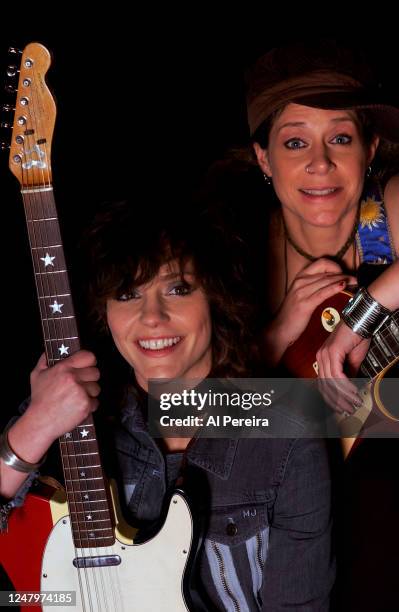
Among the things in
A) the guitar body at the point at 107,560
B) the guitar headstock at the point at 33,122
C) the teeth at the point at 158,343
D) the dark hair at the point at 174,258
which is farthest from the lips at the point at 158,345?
the guitar headstock at the point at 33,122

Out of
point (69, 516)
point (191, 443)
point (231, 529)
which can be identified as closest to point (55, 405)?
point (69, 516)

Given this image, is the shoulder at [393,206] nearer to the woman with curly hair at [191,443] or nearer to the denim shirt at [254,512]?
the woman with curly hair at [191,443]

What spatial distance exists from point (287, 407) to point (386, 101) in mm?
870

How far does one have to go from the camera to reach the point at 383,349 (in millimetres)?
2285

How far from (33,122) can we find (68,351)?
50cm

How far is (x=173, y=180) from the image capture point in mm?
2461

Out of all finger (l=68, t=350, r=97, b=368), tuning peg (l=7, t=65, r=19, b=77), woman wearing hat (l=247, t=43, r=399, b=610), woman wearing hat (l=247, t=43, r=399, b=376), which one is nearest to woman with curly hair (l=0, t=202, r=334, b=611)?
finger (l=68, t=350, r=97, b=368)

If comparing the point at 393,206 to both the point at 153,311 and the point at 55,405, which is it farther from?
the point at 55,405

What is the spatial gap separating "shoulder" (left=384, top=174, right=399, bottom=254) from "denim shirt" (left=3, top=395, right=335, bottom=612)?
742 millimetres

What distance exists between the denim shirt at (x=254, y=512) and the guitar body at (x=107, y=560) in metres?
0.12

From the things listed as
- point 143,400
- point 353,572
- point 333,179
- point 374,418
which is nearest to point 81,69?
point 333,179

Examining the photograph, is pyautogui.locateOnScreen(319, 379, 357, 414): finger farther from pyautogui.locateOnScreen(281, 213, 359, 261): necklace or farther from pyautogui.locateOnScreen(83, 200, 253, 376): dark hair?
pyautogui.locateOnScreen(281, 213, 359, 261): necklace

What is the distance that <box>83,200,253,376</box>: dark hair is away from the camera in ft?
6.57

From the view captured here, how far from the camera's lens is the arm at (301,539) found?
1.88m
